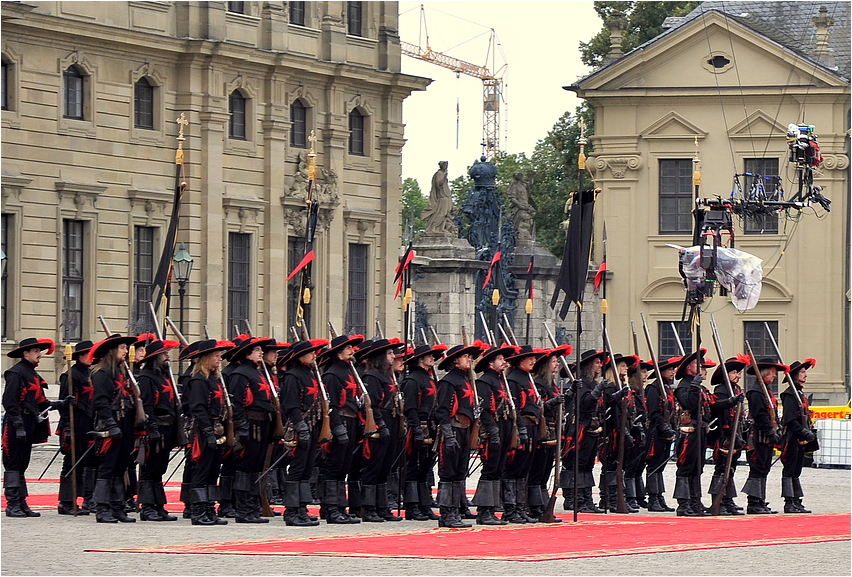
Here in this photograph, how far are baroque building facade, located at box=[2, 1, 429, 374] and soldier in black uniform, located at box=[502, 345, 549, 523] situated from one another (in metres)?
15.7

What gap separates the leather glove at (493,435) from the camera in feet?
66.3

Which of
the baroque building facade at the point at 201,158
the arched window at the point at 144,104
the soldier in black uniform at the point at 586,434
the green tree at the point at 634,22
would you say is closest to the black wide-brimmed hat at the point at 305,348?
the soldier in black uniform at the point at 586,434

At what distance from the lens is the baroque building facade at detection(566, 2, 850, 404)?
149 feet

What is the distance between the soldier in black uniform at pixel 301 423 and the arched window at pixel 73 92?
18.8 m

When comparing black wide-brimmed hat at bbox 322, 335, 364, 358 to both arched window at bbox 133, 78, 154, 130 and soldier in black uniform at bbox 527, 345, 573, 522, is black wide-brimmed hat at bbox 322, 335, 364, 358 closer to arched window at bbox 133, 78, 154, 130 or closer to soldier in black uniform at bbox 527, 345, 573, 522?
soldier in black uniform at bbox 527, 345, 573, 522

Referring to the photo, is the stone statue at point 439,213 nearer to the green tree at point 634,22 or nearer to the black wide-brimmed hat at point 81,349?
the green tree at point 634,22

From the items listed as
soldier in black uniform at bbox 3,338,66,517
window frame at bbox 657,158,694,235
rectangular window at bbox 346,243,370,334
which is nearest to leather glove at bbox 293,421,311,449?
soldier in black uniform at bbox 3,338,66,517

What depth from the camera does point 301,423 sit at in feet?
65.5

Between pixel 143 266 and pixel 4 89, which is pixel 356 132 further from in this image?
pixel 4 89

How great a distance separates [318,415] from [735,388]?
5.72m

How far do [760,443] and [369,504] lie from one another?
16.5 ft

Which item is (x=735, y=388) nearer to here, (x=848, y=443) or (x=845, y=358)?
(x=848, y=443)

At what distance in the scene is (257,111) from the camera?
4216 cm

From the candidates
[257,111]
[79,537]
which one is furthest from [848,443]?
[79,537]
